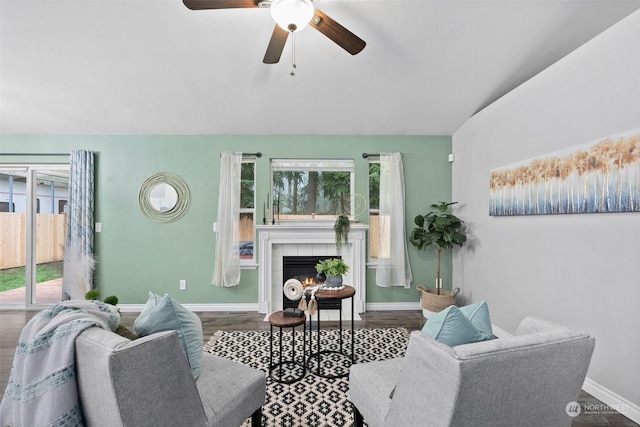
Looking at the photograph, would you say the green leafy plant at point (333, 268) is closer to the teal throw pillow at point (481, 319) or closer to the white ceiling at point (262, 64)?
the teal throw pillow at point (481, 319)

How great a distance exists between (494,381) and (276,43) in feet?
7.08

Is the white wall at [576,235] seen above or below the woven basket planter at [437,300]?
above

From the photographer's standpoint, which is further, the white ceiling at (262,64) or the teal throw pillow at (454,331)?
the white ceiling at (262,64)

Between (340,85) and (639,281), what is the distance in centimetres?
290

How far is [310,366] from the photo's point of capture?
240cm

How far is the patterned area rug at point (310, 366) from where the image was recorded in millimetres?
1829

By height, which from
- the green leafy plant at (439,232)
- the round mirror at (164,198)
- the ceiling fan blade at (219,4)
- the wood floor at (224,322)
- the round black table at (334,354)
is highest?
the ceiling fan blade at (219,4)

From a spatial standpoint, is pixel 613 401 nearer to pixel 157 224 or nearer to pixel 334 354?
pixel 334 354

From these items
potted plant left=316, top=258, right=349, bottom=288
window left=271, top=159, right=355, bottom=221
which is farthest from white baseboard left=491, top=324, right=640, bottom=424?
window left=271, top=159, right=355, bottom=221

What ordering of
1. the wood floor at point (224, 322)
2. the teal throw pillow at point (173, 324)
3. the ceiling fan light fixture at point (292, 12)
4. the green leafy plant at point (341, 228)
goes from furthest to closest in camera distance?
1. the green leafy plant at point (341, 228)
2. the wood floor at point (224, 322)
3. the ceiling fan light fixture at point (292, 12)
4. the teal throw pillow at point (173, 324)

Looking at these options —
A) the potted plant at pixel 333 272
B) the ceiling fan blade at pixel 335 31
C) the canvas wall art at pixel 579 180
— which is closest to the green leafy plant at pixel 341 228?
the potted plant at pixel 333 272

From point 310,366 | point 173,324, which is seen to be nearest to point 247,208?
point 310,366

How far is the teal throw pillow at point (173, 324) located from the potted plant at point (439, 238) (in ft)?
9.61

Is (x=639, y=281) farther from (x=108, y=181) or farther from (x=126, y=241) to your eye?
(x=108, y=181)
